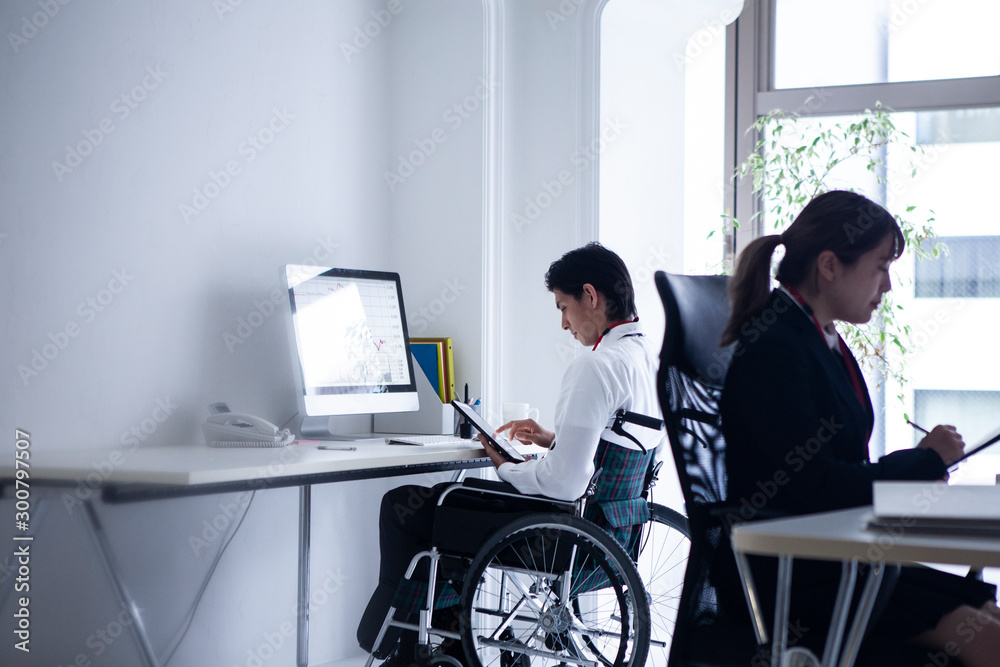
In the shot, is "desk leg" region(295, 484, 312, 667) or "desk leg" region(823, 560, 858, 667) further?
"desk leg" region(295, 484, 312, 667)

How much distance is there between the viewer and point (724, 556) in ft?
4.29

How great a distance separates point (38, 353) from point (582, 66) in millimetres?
2042

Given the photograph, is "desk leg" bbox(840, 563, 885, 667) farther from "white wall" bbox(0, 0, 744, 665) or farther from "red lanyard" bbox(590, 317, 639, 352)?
"white wall" bbox(0, 0, 744, 665)

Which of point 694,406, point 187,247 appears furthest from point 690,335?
point 187,247

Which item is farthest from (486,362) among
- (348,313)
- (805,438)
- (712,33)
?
(805,438)

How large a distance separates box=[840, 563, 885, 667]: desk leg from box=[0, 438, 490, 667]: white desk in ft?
4.04

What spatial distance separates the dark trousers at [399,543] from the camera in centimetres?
226

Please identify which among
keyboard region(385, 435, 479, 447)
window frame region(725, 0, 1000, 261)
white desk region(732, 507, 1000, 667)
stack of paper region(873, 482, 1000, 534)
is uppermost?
window frame region(725, 0, 1000, 261)

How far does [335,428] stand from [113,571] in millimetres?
998

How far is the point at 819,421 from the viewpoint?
1.33 metres

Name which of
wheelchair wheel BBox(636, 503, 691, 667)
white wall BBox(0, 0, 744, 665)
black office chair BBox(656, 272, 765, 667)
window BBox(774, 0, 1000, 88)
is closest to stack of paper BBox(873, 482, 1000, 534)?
black office chair BBox(656, 272, 765, 667)

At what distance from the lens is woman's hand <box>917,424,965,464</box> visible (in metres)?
1.25

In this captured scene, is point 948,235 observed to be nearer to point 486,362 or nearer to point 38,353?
point 486,362

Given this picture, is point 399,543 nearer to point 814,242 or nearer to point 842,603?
point 814,242
